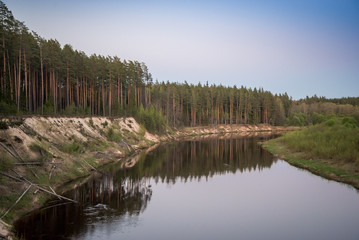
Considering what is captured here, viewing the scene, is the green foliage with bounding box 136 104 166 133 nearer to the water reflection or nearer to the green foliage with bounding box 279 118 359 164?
the water reflection

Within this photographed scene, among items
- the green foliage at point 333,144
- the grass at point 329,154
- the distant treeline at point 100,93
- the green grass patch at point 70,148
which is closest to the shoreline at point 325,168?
the grass at point 329,154

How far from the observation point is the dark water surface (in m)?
17.4

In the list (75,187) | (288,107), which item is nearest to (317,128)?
(75,187)

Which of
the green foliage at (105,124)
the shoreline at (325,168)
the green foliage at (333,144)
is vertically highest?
the green foliage at (105,124)

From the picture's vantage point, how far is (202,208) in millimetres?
22578

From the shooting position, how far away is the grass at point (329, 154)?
30.8 m

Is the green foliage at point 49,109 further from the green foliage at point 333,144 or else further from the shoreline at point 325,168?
the green foliage at point 333,144

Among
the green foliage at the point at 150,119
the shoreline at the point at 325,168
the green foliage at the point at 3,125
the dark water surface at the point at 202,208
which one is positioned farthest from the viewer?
the green foliage at the point at 150,119

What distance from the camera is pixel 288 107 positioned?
157m

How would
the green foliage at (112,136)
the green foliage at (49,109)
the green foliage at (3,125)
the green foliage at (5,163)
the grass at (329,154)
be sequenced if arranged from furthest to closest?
1. the green foliage at (112,136)
2. the green foliage at (49,109)
3. the grass at (329,154)
4. the green foliage at (3,125)
5. the green foliage at (5,163)

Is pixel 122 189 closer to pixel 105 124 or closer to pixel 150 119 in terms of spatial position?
pixel 105 124

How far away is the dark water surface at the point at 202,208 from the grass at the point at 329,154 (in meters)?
1.97

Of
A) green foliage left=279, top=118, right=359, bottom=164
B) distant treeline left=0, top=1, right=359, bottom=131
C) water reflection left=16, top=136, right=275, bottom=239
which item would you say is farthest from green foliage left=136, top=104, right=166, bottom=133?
green foliage left=279, top=118, right=359, bottom=164

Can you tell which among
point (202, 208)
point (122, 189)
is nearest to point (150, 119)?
point (122, 189)
